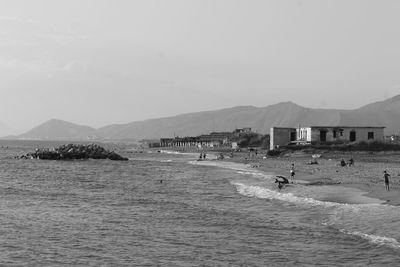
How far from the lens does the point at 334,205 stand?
93.3 feet

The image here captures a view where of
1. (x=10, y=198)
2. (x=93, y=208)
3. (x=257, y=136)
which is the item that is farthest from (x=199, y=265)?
(x=257, y=136)

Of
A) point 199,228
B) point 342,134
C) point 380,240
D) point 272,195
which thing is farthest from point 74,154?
point 380,240

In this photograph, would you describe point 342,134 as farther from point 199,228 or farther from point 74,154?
point 199,228

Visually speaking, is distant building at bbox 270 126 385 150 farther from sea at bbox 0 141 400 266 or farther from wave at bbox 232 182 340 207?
sea at bbox 0 141 400 266

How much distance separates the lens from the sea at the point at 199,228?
17.2 metres

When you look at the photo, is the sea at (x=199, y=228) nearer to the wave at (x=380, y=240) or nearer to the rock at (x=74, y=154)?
the wave at (x=380, y=240)

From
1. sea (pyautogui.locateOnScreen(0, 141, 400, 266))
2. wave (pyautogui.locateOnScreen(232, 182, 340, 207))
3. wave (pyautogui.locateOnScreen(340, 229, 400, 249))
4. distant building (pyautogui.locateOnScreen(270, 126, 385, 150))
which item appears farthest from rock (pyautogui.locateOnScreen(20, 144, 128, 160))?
wave (pyautogui.locateOnScreen(340, 229, 400, 249))

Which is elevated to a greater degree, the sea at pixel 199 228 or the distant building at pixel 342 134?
the distant building at pixel 342 134

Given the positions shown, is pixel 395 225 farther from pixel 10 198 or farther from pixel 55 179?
pixel 55 179

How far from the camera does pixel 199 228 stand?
2258 centimetres

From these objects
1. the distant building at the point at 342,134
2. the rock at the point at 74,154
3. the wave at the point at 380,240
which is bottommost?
the wave at the point at 380,240

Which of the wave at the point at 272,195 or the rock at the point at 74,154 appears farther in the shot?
the rock at the point at 74,154

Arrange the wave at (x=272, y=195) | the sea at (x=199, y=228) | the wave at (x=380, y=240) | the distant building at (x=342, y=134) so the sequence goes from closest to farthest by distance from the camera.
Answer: the sea at (x=199, y=228) < the wave at (x=380, y=240) < the wave at (x=272, y=195) < the distant building at (x=342, y=134)

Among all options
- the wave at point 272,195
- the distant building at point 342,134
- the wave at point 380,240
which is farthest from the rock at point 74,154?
the wave at point 380,240
